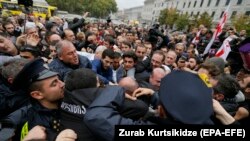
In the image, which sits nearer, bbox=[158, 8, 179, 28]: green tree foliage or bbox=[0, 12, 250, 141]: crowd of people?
bbox=[0, 12, 250, 141]: crowd of people

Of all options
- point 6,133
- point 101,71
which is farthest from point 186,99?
point 101,71

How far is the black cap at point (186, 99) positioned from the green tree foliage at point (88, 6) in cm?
6551

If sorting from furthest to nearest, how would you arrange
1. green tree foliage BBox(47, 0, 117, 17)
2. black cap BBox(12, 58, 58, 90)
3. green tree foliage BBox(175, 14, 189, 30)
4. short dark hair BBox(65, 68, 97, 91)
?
green tree foliage BBox(47, 0, 117, 17)
green tree foliage BBox(175, 14, 189, 30)
black cap BBox(12, 58, 58, 90)
short dark hair BBox(65, 68, 97, 91)

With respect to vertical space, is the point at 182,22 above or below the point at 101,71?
below

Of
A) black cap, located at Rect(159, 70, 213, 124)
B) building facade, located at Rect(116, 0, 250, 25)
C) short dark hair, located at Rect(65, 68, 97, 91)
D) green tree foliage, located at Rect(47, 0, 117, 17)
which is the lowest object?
green tree foliage, located at Rect(47, 0, 117, 17)

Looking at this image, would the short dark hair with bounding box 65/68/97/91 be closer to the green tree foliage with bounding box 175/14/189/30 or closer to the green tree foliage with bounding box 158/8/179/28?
the green tree foliage with bounding box 175/14/189/30

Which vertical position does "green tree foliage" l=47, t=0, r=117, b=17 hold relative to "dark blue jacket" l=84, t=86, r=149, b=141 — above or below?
below

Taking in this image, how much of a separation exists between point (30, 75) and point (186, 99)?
1430 millimetres

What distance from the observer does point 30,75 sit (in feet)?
7.32

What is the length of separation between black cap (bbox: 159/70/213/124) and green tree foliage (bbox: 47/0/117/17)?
65.5m

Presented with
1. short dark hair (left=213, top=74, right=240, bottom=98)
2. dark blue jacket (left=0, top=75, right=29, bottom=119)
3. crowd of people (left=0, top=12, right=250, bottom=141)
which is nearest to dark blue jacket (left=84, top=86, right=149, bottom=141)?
crowd of people (left=0, top=12, right=250, bottom=141)

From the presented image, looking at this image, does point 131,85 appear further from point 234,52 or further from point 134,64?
point 234,52

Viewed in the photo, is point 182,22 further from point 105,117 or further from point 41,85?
point 105,117

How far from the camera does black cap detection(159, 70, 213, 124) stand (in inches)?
54.9
